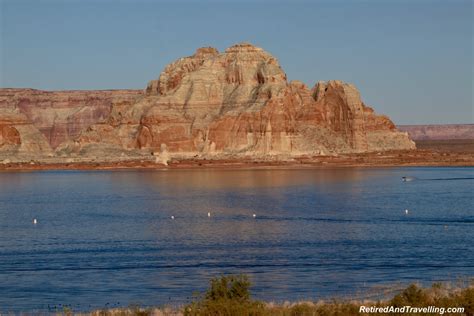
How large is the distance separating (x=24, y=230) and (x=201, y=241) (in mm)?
13334

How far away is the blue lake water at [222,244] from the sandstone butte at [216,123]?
88404 millimetres

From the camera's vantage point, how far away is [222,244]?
1838 inches

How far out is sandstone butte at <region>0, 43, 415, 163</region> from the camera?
17538 centimetres

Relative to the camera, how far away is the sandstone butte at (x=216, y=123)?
575ft

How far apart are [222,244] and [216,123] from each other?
129245mm

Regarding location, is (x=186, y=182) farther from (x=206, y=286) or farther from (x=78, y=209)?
(x=206, y=286)

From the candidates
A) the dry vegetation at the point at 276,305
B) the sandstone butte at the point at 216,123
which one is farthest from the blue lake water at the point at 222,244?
the sandstone butte at the point at 216,123

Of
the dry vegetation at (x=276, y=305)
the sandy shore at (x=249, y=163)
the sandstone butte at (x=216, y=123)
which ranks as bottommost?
the dry vegetation at (x=276, y=305)

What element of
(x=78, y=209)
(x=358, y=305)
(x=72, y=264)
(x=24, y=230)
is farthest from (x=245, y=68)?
(x=358, y=305)

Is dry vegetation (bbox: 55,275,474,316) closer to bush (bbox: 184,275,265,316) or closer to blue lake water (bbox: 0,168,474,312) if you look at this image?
bush (bbox: 184,275,265,316)

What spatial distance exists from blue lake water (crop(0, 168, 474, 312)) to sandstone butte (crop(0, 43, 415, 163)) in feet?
290

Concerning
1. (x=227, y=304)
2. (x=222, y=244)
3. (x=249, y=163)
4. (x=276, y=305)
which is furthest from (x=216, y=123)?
(x=227, y=304)

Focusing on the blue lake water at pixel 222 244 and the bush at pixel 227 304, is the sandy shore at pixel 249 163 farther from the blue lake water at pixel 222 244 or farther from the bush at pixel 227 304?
the bush at pixel 227 304

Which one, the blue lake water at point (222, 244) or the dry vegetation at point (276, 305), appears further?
the blue lake water at point (222, 244)
